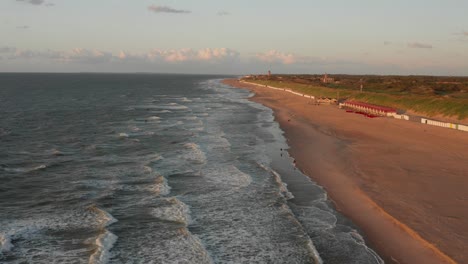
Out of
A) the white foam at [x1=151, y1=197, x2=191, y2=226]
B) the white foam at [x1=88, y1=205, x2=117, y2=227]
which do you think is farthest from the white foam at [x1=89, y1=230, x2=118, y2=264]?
the white foam at [x1=151, y1=197, x2=191, y2=226]

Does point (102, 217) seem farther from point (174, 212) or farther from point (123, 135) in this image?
point (123, 135)

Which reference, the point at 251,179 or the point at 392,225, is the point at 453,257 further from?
the point at 251,179

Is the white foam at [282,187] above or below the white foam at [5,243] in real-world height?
above

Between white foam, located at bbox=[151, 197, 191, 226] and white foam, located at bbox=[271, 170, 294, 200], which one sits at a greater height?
white foam, located at bbox=[271, 170, 294, 200]

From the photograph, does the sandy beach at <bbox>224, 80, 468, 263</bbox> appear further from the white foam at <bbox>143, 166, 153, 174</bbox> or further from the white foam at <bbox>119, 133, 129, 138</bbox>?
the white foam at <bbox>119, 133, 129, 138</bbox>

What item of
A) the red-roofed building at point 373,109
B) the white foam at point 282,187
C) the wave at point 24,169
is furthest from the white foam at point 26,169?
the red-roofed building at point 373,109

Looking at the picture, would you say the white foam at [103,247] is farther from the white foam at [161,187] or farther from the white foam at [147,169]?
the white foam at [147,169]

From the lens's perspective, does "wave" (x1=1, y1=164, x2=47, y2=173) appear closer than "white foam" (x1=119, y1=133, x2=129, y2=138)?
Yes
